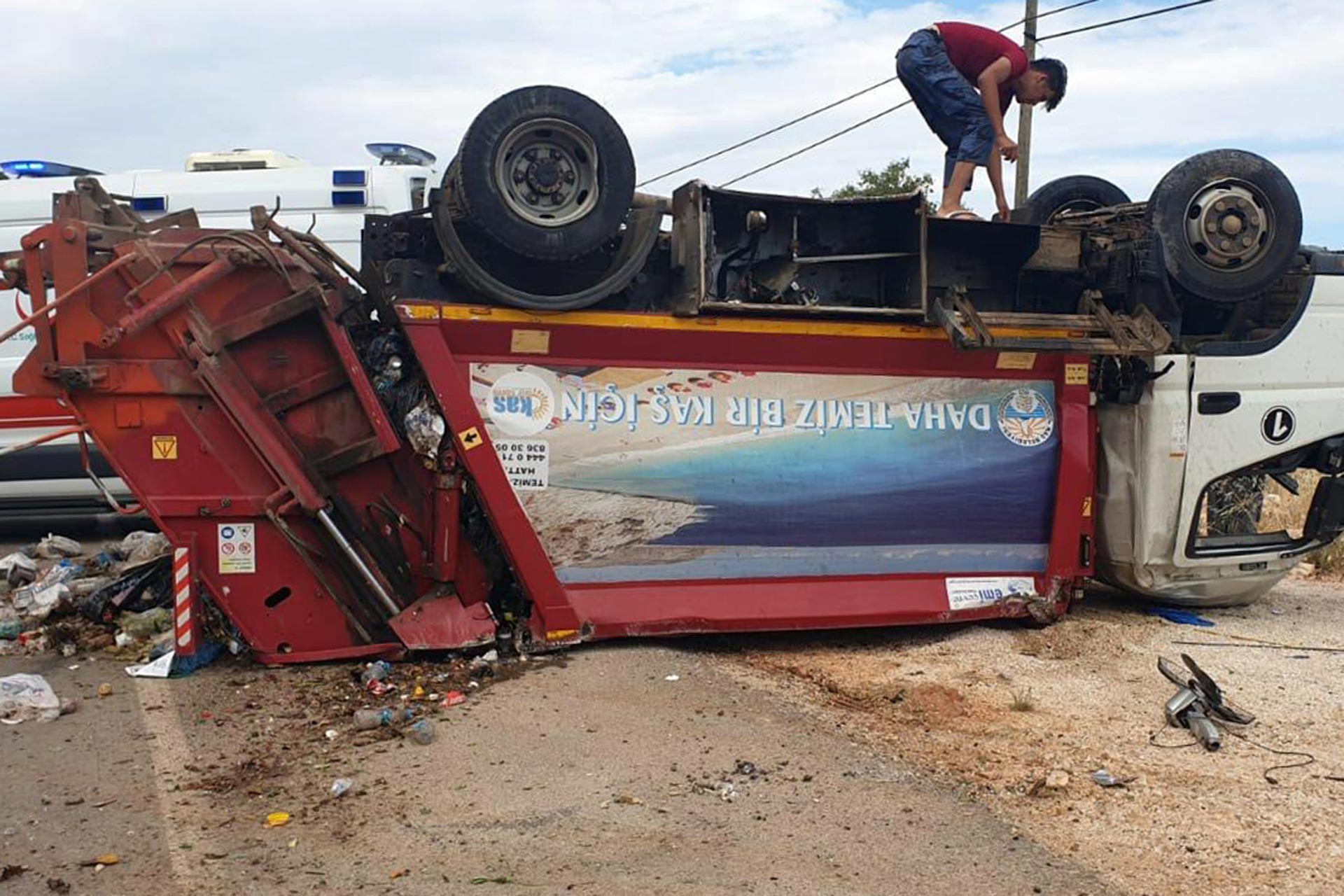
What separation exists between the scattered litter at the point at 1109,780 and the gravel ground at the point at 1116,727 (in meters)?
0.03

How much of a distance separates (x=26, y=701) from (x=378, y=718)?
1443 mm

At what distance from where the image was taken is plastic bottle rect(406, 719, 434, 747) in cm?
454

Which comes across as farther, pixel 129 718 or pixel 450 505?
pixel 450 505

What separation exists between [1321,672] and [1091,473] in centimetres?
140

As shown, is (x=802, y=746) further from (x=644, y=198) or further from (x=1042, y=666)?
(x=644, y=198)

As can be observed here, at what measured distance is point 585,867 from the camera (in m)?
3.58

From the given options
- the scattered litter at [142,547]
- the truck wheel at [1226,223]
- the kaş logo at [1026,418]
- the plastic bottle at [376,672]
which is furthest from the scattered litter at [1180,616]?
the scattered litter at [142,547]

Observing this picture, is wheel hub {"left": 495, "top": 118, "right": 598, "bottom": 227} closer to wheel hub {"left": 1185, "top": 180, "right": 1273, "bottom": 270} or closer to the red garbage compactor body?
the red garbage compactor body

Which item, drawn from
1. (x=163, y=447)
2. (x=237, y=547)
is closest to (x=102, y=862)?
(x=237, y=547)

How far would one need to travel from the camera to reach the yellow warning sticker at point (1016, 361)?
→ 6223mm

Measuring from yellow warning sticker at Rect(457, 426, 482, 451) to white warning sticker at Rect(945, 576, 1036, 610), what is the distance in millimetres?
2413

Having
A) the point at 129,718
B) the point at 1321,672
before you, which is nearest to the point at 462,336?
the point at 129,718

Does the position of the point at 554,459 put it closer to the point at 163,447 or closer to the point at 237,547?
the point at 237,547

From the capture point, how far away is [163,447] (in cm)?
521
